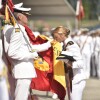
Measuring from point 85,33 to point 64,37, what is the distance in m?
10.9

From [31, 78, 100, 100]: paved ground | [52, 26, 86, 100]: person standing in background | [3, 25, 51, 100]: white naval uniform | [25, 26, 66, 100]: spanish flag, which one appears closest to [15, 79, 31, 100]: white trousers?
[3, 25, 51, 100]: white naval uniform

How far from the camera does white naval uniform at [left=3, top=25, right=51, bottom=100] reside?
654 cm

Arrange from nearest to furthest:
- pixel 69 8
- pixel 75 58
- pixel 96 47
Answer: pixel 75 58
pixel 96 47
pixel 69 8

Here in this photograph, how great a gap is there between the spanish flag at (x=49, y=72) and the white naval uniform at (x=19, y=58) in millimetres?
626

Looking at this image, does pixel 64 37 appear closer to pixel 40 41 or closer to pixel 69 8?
pixel 40 41

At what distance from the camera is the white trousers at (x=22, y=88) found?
6.70 metres

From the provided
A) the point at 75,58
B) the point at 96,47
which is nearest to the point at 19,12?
the point at 75,58

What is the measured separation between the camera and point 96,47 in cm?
1781

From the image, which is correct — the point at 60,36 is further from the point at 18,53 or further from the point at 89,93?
the point at 89,93

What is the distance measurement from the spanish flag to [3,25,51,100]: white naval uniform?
0.63m

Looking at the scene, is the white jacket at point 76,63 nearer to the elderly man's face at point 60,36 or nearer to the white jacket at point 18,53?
the elderly man's face at point 60,36

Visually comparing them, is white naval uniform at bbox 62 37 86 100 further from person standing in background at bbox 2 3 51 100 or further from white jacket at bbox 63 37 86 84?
person standing in background at bbox 2 3 51 100

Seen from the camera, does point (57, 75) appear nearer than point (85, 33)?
Yes

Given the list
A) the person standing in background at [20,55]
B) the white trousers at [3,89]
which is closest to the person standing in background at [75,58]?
the person standing in background at [20,55]
